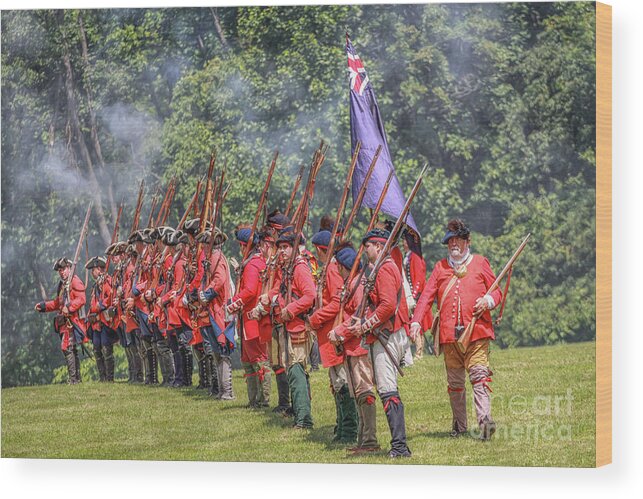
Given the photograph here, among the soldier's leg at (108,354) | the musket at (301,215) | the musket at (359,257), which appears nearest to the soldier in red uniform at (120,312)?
the soldier's leg at (108,354)

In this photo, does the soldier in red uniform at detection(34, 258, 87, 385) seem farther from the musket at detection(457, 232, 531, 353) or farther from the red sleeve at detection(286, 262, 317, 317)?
the musket at detection(457, 232, 531, 353)

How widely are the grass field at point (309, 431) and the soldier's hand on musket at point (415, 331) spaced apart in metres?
1.42

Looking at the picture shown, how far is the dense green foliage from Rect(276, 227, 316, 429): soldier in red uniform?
1092 mm

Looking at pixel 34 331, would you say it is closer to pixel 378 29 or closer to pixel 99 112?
pixel 99 112

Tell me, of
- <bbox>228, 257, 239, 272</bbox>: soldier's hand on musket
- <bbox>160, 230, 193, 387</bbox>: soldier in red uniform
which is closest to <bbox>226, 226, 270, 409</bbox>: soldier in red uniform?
<bbox>228, 257, 239, 272</bbox>: soldier's hand on musket

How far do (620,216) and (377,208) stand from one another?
8.22ft

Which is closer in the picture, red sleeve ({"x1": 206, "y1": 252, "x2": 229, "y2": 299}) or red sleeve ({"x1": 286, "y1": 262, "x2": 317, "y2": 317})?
red sleeve ({"x1": 286, "y1": 262, "x2": 317, "y2": 317})

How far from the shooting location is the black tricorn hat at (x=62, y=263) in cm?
1905

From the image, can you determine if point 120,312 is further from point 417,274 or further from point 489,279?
point 489,279

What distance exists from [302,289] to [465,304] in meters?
1.85

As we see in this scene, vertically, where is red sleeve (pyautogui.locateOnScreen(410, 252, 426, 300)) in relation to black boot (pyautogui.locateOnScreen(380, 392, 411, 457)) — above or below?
above

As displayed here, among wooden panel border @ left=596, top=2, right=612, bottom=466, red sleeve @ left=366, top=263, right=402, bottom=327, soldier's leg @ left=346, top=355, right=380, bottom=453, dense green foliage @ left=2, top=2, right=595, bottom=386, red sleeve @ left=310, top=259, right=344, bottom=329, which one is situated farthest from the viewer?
dense green foliage @ left=2, top=2, right=595, bottom=386

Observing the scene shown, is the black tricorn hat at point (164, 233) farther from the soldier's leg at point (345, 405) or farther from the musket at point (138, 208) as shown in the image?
the soldier's leg at point (345, 405)

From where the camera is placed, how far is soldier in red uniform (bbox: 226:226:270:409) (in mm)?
17938
